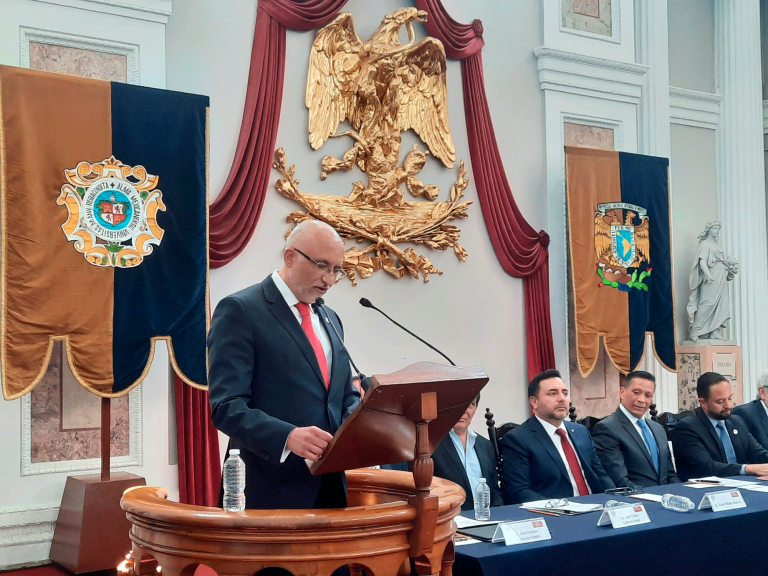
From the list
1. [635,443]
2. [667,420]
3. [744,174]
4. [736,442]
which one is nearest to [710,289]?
[744,174]

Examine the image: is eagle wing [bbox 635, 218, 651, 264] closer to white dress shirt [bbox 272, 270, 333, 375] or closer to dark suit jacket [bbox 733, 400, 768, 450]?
dark suit jacket [bbox 733, 400, 768, 450]

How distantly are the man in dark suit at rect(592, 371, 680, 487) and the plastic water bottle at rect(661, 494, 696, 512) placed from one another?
1.21 m

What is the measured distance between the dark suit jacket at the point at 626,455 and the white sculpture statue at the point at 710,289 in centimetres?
391

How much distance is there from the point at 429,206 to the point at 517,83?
1.57 metres

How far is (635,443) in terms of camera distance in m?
5.09

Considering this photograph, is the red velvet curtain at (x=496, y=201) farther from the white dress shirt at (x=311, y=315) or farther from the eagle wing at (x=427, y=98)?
the white dress shirt at (x=311, y=315)

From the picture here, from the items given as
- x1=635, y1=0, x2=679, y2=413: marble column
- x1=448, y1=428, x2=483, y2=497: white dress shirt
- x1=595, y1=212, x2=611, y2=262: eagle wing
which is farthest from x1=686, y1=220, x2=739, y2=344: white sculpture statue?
x1=448, y1=428, x2=483, y2=497: white dress shirt

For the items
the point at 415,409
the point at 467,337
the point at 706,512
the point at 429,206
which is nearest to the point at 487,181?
the point at 429,206

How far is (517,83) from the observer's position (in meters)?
7.67

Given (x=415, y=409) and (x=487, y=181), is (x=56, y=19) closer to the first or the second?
(x=487, y=181)

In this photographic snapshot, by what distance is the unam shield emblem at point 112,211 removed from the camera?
5070 millimetres

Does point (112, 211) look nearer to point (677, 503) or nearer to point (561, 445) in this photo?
point (561, 445)

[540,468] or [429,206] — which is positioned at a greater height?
[429,206]

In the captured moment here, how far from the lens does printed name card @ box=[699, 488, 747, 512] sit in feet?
11.9
